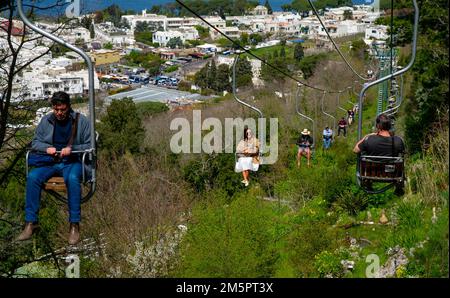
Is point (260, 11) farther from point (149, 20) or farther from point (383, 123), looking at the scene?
point (383, 123)

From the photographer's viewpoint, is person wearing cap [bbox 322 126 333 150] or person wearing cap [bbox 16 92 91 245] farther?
person wearing cap [bbox 322 126 333 150]

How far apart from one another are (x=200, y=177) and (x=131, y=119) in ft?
15.9

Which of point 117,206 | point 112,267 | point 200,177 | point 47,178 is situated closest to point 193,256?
point 112,267

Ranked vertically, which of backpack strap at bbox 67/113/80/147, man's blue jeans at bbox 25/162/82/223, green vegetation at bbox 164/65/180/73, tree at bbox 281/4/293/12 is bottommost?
green vegetation at bbox 164/65/180/73

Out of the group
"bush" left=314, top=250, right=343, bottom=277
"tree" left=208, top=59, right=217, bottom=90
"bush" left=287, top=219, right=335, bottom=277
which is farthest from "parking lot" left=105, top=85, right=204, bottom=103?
"bush" left=314, top=250, right=343, bottom=277

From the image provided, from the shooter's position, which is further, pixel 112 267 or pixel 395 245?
pixel 112 267

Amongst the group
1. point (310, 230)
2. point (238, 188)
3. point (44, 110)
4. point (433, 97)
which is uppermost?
point (44, 110)

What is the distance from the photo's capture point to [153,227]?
60.0 ft

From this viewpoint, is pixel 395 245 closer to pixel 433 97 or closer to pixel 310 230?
pixel 310 230

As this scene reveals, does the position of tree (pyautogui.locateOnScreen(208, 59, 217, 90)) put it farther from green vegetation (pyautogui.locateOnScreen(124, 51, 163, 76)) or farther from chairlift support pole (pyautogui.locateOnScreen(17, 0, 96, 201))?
chairlift support pole (pyautogui.locateOnScreen(17, 0, 96, 201))

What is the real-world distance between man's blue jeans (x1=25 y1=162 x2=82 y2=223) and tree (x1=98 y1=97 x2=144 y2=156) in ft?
67.8

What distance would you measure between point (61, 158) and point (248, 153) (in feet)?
12.3

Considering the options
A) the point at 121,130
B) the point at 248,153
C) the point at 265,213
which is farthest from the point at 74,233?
the point at 121,130

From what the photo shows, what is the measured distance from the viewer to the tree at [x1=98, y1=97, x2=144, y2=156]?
85.8ft
